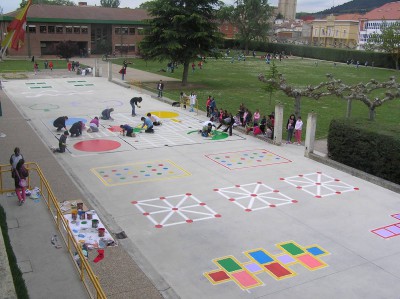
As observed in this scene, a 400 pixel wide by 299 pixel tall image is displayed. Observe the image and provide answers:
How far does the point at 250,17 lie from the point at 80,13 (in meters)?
35.5

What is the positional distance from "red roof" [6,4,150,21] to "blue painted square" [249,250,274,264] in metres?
71.3

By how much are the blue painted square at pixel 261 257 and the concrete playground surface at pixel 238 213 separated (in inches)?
1.0

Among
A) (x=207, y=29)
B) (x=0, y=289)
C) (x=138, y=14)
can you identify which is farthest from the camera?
(x=138, y=14)

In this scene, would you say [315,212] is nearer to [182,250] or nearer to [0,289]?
[182,250]

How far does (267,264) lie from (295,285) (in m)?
1.07

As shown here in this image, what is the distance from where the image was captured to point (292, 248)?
1269 cm

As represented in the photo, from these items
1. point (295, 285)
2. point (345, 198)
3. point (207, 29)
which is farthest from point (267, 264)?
point (207, 29)

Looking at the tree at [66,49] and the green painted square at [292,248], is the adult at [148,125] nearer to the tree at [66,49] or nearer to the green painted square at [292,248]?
the green painted square at [292,248]

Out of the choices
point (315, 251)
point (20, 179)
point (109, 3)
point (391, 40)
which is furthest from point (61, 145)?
point (109, 3)

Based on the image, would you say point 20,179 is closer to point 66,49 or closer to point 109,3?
point 66,49

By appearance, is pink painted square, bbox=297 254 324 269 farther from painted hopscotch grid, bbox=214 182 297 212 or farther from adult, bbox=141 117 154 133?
adult, bbox=141 117 154 133

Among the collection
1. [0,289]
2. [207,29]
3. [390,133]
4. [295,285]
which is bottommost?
[295,285]

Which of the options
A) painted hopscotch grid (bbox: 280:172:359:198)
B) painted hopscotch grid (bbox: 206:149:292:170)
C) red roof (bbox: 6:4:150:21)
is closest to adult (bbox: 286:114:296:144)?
painted hopscotch grid (bbox: 206:149:292:170)

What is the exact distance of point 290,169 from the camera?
19.8 m
